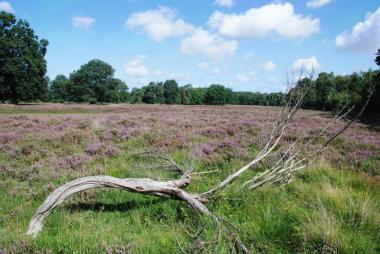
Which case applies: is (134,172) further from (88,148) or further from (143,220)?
(88,148)

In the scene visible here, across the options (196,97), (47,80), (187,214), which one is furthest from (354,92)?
(196,97)

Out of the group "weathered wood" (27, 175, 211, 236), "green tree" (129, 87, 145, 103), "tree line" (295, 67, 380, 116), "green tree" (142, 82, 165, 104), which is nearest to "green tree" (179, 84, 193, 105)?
"green tree" (142, 82, 165, 104)

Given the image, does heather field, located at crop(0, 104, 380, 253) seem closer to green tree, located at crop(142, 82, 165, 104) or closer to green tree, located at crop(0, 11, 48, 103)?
green tree, located at crop(0, 11, 48, 103)

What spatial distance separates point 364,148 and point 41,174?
10855 mm

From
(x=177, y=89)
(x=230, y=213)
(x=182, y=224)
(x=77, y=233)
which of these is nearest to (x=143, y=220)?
(x=182, y=224)

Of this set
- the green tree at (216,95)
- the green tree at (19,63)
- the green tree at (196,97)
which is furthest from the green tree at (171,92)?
the green tree at (19,63)

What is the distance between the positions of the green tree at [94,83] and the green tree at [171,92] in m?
51.4

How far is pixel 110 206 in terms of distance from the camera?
4445 mm

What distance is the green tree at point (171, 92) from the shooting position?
4985 inches

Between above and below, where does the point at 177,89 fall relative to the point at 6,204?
above

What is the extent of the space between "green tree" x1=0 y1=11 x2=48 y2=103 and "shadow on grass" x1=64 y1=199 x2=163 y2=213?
151ft

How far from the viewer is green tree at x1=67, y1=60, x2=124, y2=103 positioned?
72.8 meters

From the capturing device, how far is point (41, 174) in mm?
6207

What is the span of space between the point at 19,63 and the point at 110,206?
4815 cm
